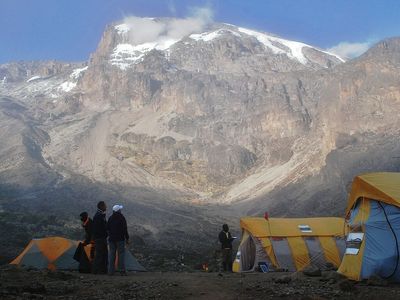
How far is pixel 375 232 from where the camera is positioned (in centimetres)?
905

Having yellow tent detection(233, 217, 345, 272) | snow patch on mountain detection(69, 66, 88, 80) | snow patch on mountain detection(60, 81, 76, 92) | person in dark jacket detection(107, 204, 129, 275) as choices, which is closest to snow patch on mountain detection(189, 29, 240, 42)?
snow patch on mountain detection(69, 66, 88, 80)

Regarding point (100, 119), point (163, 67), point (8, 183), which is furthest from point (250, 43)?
point (8, 183)

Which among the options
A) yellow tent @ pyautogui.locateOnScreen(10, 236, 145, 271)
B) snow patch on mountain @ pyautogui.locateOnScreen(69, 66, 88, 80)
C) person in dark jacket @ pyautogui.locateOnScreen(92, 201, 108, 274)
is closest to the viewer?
person in dark jacket @ pyautogui.locateOnScreen(92, 201, 108, 274)

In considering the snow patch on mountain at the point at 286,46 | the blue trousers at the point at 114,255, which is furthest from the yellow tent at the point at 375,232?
the snow patch on mountain at the point at 286,46

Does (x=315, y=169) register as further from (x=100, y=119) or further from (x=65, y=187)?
(x=100, y=119)

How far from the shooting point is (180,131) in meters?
105

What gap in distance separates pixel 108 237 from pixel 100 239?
181mm

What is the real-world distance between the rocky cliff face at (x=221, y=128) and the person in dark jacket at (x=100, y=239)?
39.1 meters

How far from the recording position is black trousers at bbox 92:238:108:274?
1128 cm

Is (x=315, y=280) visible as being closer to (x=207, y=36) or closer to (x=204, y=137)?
(x=204, y=137)

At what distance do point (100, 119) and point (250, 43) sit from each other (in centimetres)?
6871

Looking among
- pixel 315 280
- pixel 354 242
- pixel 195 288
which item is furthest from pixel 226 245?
pixel 195 288

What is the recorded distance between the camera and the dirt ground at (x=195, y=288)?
24.2 ft

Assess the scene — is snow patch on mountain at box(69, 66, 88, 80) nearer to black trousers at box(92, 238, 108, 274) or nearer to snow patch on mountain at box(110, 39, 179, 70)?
snow patch on mountain at box(110, 39, 179, 70)
